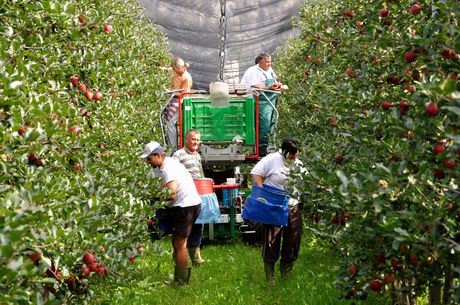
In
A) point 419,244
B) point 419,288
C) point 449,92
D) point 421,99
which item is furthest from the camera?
point 419,288

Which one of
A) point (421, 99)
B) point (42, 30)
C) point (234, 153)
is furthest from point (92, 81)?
point (234, 153)

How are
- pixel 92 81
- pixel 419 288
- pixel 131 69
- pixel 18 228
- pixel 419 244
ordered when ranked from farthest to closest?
pixel 131 69, pixel 92 81, pixel 419 288, pixel 419 244, pixel 18 228

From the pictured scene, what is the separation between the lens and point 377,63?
5.30 m

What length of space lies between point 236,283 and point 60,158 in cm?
469

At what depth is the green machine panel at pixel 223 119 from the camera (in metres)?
12.6

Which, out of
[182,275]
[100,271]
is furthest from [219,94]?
[100,271]

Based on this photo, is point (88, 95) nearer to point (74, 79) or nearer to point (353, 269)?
point (74, 79)

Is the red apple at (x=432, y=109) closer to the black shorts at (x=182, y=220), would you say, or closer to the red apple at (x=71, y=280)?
the red apple at (x=71, y=280)

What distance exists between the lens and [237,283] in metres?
8.99

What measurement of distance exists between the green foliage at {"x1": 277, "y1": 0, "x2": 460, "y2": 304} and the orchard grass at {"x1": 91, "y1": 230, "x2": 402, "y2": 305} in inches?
72.1

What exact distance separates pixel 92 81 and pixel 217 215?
3.69 metres

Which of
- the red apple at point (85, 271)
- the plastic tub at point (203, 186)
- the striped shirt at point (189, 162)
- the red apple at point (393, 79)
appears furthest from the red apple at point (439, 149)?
the striped shirt at point (189, 162)

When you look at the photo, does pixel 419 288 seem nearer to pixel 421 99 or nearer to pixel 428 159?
pixel 428 159

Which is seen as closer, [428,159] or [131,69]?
[428,159]
